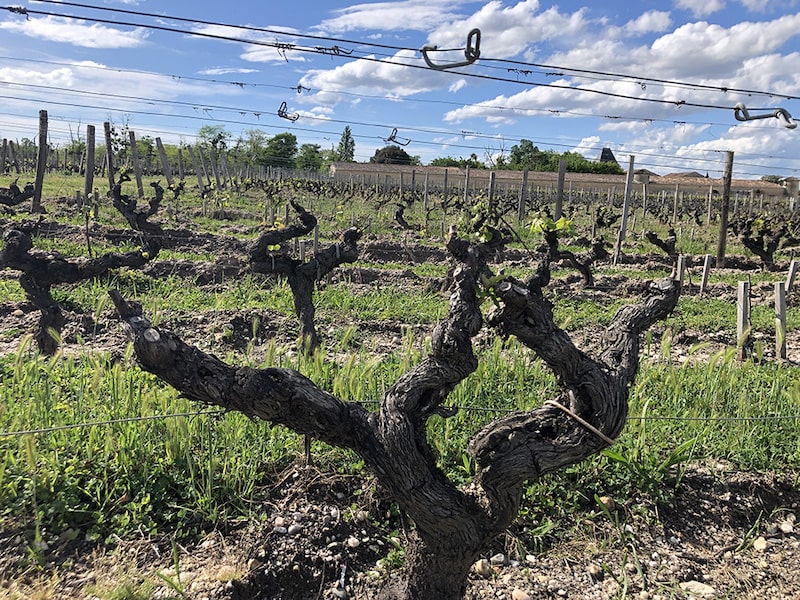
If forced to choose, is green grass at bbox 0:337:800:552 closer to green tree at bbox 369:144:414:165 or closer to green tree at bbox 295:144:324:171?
green tree at bbox 369:144:414:165

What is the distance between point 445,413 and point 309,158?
87.1 meters

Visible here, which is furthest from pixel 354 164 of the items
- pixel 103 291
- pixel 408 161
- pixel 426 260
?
pixel 103 291

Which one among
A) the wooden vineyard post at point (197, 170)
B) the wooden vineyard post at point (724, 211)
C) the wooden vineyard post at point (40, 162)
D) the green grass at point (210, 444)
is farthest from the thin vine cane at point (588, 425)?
the wooden vineyard post at point (197, 170)

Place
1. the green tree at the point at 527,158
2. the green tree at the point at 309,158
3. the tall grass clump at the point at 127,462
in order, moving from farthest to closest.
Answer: the green tree at the point at 309,158
the green tree at the point at 527,158
the tall grass clump at the point at 127,462

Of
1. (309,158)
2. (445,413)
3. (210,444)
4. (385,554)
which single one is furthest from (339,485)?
(309,158)

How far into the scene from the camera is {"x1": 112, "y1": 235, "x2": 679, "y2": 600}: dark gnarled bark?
2.16 m

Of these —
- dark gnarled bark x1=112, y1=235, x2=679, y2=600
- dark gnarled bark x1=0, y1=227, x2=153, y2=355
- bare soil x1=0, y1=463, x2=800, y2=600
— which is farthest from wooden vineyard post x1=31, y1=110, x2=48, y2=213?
dark gnarled bark x1=112, y1=235, x2=679, y2=600

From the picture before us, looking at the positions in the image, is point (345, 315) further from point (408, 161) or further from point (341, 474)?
point (408, 161)

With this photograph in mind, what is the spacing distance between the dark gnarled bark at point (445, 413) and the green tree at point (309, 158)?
7848cm

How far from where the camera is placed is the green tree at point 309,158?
81.9m

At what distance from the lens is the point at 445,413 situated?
2.29 meters

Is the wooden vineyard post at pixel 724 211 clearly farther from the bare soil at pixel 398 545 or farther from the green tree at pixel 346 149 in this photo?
the green tree at pixel 346 149

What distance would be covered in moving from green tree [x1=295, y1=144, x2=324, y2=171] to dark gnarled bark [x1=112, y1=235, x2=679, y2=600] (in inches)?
3090

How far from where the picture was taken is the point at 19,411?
140 inches
